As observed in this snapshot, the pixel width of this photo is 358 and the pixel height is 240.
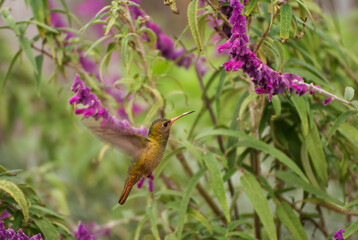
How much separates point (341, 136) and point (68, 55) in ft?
3.12

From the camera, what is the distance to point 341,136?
64.7 inches

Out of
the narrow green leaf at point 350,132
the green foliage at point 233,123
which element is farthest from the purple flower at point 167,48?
the narrow green leaf at point 350,132

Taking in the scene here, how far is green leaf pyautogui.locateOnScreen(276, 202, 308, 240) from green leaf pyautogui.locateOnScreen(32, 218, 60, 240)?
0.65m

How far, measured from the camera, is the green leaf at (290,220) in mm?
1509

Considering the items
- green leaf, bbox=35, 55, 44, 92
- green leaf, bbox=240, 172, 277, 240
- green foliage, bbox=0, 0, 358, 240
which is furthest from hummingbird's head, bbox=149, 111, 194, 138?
green leaf, bbox=35, 55, 44, 92

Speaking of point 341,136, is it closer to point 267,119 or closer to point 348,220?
point 267,119

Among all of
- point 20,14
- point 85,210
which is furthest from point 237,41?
point 20,14

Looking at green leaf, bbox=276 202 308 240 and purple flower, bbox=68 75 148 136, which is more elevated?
purple flower, bbox=68 75 148 136

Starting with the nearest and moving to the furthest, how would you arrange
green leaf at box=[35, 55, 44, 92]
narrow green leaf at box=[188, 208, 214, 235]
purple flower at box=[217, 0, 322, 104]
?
purple flower at box=[217, 0, 322, 104], narrow green leaf at box=[188, 208, 214, 235], green leaf at box=[35, 55, 44, 92]

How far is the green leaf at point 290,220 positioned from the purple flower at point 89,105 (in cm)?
53

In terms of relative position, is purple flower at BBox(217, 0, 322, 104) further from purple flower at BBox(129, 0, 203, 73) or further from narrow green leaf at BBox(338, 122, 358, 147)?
purple flower at BBox(129, 0, 203, 73)

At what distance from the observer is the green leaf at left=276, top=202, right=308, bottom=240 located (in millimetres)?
1509

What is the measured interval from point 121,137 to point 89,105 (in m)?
0.12

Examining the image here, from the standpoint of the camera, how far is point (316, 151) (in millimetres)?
1526
